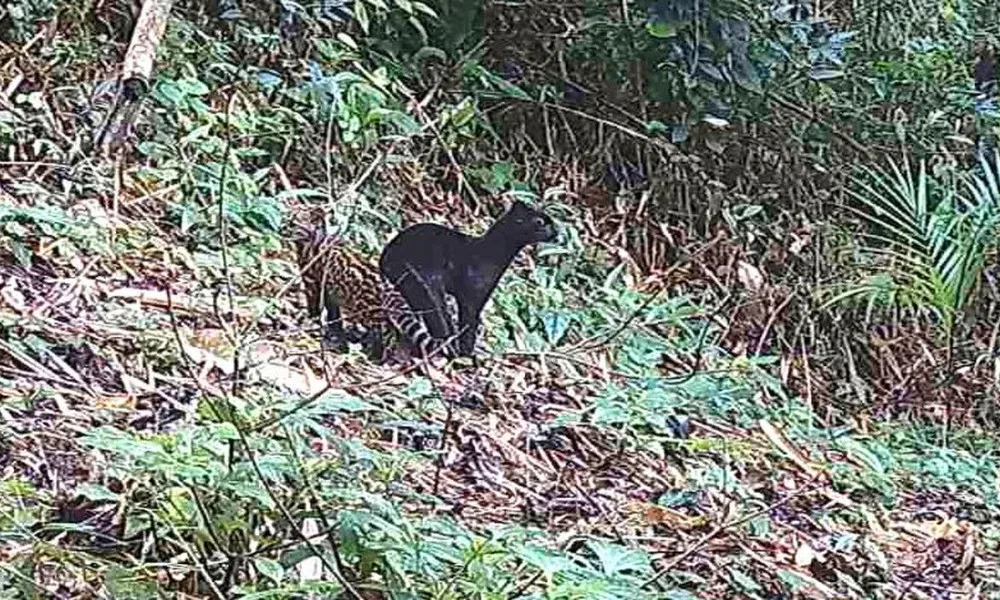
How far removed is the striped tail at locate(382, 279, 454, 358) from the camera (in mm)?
3346

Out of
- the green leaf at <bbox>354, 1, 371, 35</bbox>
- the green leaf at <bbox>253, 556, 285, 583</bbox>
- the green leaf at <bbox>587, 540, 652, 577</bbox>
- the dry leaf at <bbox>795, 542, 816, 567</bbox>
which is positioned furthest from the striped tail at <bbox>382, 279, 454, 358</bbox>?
the green leaf at <bbox>354, 1, 371, 35</bbox>

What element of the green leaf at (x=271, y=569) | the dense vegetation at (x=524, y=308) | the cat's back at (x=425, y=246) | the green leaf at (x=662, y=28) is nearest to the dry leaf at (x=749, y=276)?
the dense vegetation at (x=524, y=308)

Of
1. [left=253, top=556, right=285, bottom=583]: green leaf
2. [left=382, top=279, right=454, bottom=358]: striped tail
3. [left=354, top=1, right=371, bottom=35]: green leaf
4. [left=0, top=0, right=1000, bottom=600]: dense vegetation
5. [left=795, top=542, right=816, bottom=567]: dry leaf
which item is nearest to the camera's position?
[left=253, top=556, right=285, bottom=583]: green leaf

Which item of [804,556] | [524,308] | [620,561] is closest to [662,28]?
[524,308]

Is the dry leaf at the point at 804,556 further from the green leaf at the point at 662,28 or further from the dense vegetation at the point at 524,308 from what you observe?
the green leaf at the point at 662,28

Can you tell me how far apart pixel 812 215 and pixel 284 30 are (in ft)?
7.25

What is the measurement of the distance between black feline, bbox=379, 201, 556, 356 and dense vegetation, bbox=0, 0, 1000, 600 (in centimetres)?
13

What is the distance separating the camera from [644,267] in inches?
202

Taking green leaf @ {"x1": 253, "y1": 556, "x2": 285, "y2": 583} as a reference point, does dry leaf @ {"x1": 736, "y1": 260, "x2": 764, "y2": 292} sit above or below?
below

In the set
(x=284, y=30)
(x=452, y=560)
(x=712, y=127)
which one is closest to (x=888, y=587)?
(x=452, y=560)

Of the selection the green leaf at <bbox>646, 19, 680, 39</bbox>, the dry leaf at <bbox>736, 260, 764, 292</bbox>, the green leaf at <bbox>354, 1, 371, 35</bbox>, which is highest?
the green leaf at <bbox>354, 1, 371, 35</bbox>

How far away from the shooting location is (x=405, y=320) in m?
3.36

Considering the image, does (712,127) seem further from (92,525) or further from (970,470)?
(92,525)

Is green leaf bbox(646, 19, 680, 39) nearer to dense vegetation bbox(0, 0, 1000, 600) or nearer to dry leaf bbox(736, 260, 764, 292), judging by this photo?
dense vegetation bbox(0, 0, 1000, 600)
